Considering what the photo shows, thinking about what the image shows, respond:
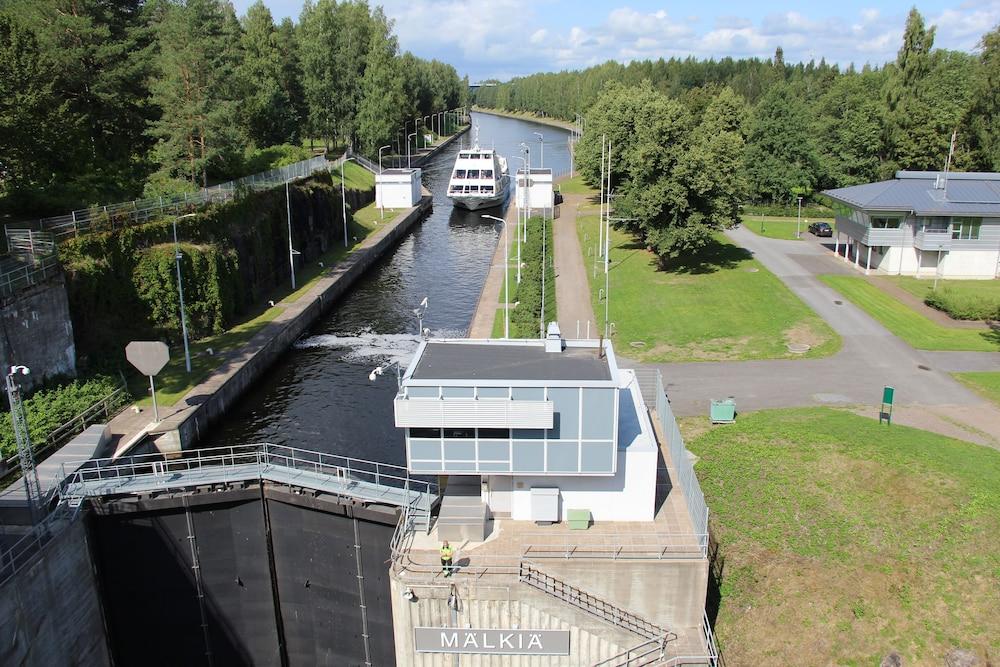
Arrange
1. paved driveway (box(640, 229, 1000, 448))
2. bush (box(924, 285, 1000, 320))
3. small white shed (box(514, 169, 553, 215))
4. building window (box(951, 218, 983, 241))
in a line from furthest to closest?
small white shed (box(514, 169, 553, 215)) < building window (box(951, 218, 983, 241)) < bush (box(924, 285, 1000, 320)) < paved driveway (box(640, 229, 1000, 448))

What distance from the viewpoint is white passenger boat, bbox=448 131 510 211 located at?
91.8 meters

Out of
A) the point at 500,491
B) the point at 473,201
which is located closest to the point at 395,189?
the point at 473,201

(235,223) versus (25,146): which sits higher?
(25,146)

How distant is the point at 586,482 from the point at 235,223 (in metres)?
36.1

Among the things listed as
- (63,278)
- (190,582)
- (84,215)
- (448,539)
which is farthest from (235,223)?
(448,539)

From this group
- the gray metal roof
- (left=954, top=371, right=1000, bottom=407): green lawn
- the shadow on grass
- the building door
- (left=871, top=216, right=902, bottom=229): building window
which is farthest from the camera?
the shadow on grass

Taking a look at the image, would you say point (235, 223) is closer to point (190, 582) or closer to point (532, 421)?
point (190, 582)

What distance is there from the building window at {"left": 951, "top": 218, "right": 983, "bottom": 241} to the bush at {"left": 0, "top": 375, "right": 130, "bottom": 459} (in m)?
50.2

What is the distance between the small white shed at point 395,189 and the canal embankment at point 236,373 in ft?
79.8

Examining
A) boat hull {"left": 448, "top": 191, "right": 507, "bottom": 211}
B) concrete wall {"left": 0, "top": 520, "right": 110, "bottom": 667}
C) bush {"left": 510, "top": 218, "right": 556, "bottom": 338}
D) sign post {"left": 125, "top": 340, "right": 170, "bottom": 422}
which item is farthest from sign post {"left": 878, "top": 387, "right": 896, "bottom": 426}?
boat hull {"left": 448, "top": 191, "right": 507, "bottom": 211}

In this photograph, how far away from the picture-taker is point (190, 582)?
84.0 feet

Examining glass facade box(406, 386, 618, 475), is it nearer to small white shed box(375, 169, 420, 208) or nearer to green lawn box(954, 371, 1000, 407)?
green lawn box(954, 371, 1000, 407)

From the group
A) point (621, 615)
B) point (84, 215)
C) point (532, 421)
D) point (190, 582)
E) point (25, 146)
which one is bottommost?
point (190, 582)

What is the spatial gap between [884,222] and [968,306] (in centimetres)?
1111
